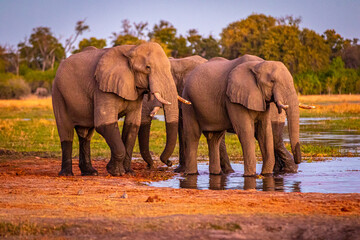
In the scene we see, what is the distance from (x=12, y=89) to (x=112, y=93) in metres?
58.2

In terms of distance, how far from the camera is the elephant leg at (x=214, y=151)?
534 inches

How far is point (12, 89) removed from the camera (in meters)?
68.8

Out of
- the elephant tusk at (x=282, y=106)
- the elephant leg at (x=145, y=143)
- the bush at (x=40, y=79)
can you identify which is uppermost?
the bush at (x=40, y=79)

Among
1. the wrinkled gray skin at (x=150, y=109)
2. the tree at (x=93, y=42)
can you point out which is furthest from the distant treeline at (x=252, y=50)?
the wrinkled gray skin at (x=150, y=109)

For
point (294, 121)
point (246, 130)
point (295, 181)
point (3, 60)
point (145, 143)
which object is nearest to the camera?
point (295, 181)

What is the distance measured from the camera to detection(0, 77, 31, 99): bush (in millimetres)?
68375

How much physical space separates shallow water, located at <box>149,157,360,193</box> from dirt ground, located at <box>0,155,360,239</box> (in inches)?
53.0

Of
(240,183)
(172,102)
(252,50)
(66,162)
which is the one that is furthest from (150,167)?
(252,50)

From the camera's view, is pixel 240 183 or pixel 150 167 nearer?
pixel 240 183

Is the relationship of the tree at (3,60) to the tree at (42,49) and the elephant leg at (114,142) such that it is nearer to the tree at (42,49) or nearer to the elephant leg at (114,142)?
the tree at (42,49)

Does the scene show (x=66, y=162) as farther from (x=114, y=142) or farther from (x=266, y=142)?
(x=266, y=142)

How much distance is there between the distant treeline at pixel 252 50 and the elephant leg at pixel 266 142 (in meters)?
50.6

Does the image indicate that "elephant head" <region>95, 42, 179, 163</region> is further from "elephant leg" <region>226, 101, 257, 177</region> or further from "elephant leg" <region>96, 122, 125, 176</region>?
"elephant leg" <region>226, 101, 257, 177</region>

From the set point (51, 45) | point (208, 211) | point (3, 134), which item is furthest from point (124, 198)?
point (51, 45)
